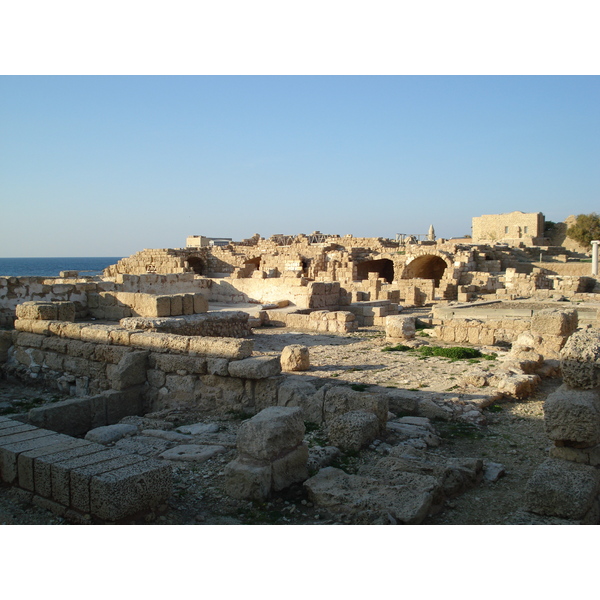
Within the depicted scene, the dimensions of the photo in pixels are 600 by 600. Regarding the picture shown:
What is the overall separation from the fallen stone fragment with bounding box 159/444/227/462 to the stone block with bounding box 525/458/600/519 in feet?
8.68

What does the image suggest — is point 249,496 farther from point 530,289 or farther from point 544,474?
point 530,289

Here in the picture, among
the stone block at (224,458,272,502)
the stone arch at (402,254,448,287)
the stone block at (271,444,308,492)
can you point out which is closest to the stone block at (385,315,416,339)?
the stone block at (271,444,308,492)

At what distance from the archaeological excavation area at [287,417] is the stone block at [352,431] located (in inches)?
0.6

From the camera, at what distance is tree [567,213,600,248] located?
4166 cm

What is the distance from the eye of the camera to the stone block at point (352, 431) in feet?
16.8

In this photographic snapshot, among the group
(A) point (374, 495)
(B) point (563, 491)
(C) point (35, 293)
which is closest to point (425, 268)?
(C) point (35, 293)

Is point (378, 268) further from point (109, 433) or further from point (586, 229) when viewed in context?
point (109, 433)

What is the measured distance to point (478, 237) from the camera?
4344 centimetres

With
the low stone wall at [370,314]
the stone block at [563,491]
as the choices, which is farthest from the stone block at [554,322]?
the low stone wall at [370,314]

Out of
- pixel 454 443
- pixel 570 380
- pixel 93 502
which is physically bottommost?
pixel 454 443

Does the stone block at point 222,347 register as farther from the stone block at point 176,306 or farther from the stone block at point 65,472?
the stone block at point 176,306

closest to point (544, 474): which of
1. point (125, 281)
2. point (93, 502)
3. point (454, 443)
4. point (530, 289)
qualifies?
point (454, 443)

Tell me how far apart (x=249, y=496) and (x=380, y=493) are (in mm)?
964

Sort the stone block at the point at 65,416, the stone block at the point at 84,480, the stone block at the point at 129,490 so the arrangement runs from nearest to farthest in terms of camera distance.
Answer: the stone block at the point at 129,490, the stone block at the point at 84,480, the stone block at the point at 65,416
